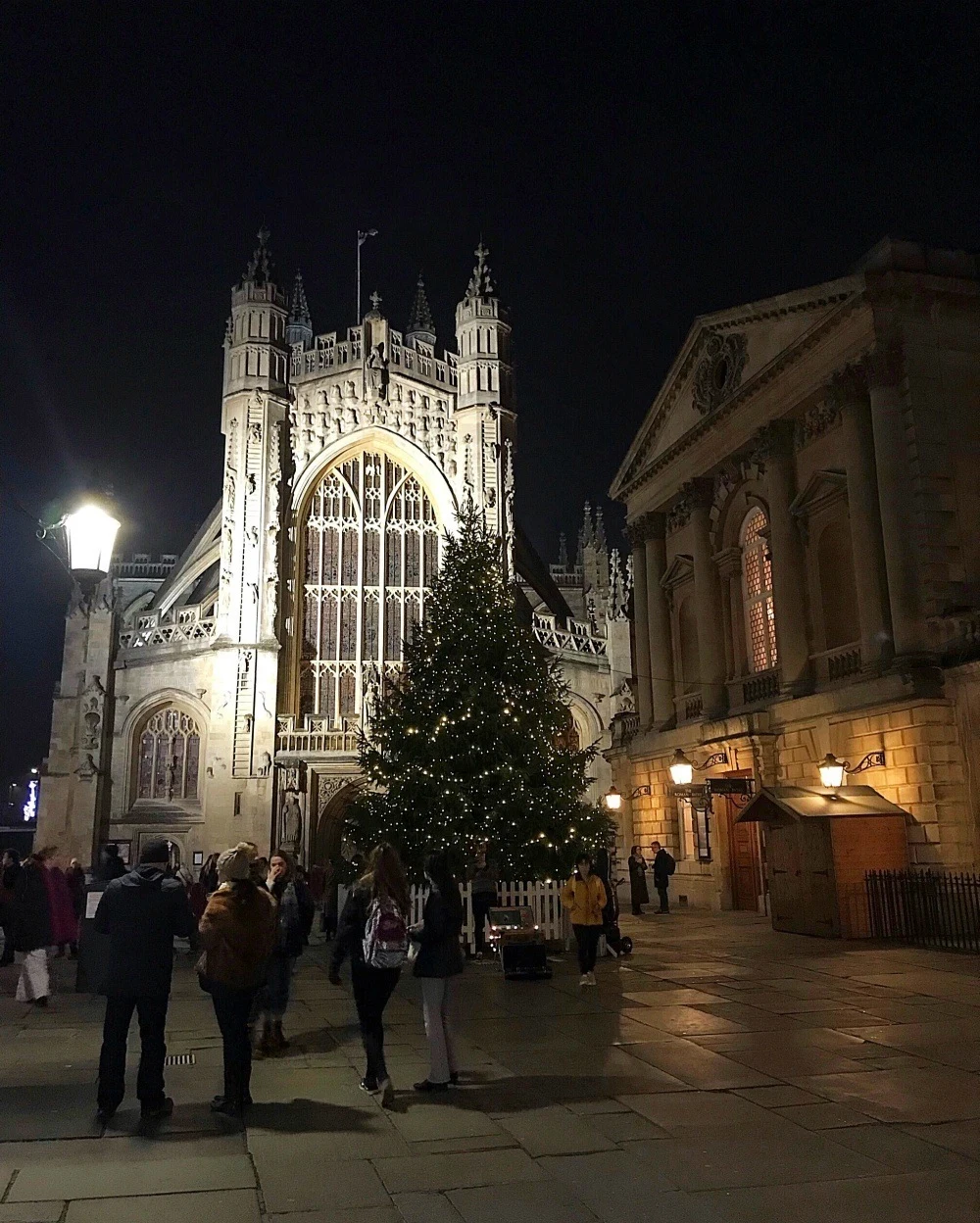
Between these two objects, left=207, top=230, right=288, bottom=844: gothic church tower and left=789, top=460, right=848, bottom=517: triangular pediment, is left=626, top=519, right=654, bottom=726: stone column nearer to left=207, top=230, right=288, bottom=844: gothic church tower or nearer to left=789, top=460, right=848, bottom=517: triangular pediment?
left=789, top=460, right=848, bottom=517: triangular pediment

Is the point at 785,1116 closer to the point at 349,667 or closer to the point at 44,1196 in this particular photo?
the point at 44,1196

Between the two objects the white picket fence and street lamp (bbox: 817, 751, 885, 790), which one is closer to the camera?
the white picket fence

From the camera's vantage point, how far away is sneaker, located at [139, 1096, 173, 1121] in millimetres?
6145

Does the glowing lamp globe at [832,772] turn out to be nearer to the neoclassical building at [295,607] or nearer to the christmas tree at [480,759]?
the christmas tree at [480,759]

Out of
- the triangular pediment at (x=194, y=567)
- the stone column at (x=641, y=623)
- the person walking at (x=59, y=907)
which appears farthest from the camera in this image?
the triangular pediment at (x=194, y=567)

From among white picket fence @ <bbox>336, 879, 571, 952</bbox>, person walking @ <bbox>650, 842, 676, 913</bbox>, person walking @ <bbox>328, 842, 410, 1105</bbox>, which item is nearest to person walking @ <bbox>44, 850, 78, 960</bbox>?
white picket fence @ <bbox>336, 879, 571, 952</bbox>

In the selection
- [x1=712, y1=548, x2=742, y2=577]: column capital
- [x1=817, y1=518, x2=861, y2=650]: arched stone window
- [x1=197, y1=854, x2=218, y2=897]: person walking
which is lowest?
[x1=197, y1=854, x2=218, y2=897]: person walking

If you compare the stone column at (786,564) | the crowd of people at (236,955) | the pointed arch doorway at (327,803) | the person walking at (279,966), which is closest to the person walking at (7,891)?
the person walking at (279,966)

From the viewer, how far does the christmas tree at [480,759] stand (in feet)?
57.9

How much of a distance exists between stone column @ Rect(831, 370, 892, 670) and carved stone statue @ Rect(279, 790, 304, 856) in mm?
20074

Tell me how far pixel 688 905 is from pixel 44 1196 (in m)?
20.9

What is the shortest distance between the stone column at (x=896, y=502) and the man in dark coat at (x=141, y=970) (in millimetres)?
13966

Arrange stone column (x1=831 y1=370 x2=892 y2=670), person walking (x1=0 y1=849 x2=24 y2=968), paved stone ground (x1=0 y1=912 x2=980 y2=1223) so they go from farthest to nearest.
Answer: stone column (x1=831 y1=370 x2=892 y2=670) < person walking (x1=0 y1=849 x2=24 y2=968) < paved stone ground (x1=0 y1=912 x2=980 y2=1223)

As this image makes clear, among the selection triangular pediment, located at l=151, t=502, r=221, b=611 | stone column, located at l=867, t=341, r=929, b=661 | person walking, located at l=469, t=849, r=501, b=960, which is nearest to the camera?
person walking, located at l=469, t=849, r=501, b=960
